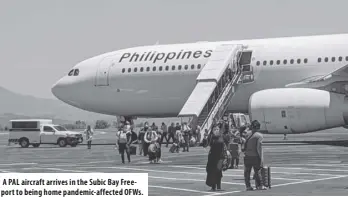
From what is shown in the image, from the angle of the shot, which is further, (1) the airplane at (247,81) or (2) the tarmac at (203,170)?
(1) the airplane at (247,81)

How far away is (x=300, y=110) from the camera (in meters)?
36.4

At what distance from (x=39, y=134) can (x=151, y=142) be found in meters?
18.7

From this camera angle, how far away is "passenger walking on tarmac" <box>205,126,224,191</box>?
1869cm

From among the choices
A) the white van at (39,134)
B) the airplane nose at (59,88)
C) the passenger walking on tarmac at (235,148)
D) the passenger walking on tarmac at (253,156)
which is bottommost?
the passenger walking on tarmac at (253,156)

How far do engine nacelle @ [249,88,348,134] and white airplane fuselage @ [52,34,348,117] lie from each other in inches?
97.8

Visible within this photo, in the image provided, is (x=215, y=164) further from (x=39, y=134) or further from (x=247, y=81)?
(x=39, y=134)

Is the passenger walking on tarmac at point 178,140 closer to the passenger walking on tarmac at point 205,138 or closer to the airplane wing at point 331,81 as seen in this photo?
the passenger walking on tarmac at point 205,138

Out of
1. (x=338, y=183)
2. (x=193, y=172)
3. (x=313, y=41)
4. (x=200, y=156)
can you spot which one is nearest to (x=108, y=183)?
(x=338, y=183)

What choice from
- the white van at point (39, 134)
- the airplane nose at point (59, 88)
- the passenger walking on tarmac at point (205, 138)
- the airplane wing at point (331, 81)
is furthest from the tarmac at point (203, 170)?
the airplane nose at point (59, 88)

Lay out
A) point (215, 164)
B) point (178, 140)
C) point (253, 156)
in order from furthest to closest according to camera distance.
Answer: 1. point (178, 140)
2. point (215, 164)
3. point (253, 156)

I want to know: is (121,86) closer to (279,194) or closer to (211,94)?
(211,94)

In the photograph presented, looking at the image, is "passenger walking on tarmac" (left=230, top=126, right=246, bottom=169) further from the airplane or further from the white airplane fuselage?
the white airplane fuselage

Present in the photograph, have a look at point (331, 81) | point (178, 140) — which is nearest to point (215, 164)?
point (178, 140)

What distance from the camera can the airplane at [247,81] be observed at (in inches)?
1447
